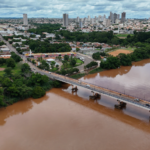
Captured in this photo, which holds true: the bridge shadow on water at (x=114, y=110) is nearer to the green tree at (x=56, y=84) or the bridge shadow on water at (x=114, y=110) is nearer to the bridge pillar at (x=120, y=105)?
the bridge pillar at (x=120, y=105)

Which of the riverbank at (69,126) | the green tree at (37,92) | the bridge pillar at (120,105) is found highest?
the green tree at (37,92)

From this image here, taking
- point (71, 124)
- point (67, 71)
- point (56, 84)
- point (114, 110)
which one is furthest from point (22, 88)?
point (114, 110)

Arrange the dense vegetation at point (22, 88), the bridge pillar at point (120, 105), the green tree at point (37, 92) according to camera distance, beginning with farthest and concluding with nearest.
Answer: the green tree at point (37, 92)
the dense vegetation at point (22, 88)
the bridge pillar at point (120, 105)

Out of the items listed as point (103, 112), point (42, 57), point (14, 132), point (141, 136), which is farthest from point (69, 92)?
point (42, 57)

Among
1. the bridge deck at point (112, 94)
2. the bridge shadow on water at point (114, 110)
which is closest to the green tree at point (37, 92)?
the bridge shadow on water at point (114, 110)

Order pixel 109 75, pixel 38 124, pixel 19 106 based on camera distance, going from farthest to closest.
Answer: pixel 109 75
pixel 19 106
pixel 38 124

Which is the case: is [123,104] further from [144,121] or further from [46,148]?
[46,148]

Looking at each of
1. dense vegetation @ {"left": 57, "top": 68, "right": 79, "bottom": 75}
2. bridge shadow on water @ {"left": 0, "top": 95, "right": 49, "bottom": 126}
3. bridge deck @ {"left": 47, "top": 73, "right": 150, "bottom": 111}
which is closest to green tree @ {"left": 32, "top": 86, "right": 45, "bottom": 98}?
bridge shadow on water @ {"left": 0, "top": 95, "right": 49, "bottom": 126}

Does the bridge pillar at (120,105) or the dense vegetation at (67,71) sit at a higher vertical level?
the dense vegetation at (67,71)
